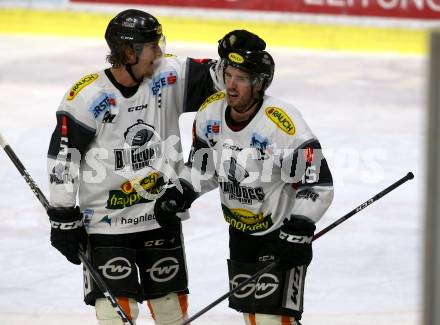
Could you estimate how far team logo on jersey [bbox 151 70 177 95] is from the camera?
3041 mm

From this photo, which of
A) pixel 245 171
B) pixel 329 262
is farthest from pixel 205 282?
pixel 245 171

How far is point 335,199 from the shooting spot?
5.20 meters

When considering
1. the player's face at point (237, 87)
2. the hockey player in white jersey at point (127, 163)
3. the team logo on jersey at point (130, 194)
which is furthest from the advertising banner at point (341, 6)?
the player's face at point (237, 87)

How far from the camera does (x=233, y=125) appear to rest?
9.27 ft

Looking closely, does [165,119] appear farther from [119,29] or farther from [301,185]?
[301,185]

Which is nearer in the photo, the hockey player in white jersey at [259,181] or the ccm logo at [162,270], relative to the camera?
the hockey player in white jersey at [259,181]

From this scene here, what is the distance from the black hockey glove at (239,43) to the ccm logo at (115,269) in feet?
2.49

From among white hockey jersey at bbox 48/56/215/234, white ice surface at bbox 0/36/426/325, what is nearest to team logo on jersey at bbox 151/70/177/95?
white hockey jersey at bbox 48/56/215/234

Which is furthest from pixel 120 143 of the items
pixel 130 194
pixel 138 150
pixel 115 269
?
pixel 115 269

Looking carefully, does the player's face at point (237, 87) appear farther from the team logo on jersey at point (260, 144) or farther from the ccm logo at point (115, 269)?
the ccm logo at point (115, 269)

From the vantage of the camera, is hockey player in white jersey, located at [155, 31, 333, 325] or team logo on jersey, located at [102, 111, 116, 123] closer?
hockey player in white jersey, located at [155, 31, 333, 325]

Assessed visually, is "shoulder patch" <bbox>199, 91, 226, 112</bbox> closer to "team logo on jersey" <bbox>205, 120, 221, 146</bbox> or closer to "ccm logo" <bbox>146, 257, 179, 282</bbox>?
"team logo on jersey" <bbox>205, 120, 221, 146</bbox>

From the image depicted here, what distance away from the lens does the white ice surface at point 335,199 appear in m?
3.87

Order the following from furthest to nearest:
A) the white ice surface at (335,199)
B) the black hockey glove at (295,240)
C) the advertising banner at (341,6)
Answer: the advertising banner at (341,6) → the white ice surface at (335,199) → the black hockey glove at (295,240)
